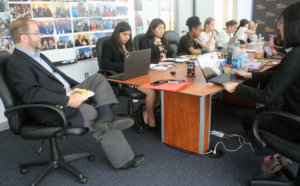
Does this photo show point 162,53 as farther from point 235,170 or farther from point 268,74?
point 235,170

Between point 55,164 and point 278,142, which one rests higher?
point 278,142

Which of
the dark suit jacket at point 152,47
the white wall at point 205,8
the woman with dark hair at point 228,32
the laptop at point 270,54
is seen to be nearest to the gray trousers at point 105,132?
the dark suit jacket at point 152,47

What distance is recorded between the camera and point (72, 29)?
334cm

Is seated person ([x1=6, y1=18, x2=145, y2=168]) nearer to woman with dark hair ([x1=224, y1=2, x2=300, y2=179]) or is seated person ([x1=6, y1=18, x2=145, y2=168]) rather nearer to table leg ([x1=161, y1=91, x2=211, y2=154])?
table leg ([x1=161, y1=91, x2=211, y2=154])

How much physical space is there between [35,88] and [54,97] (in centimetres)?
14

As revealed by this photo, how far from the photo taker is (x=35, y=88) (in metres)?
1.71

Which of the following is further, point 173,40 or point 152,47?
point 173,40

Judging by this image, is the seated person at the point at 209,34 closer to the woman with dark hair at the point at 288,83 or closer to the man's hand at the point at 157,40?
the man's hand at the point at 157,40

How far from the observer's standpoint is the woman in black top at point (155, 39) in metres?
3.16

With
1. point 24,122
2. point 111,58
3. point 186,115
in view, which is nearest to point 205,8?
point 111,58

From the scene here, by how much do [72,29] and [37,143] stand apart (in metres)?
1.55

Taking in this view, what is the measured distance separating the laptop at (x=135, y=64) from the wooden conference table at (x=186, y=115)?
0.05 metres

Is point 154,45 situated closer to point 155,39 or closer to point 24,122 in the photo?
point 155,39

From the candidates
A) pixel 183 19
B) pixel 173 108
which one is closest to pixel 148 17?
pixel 183 19
